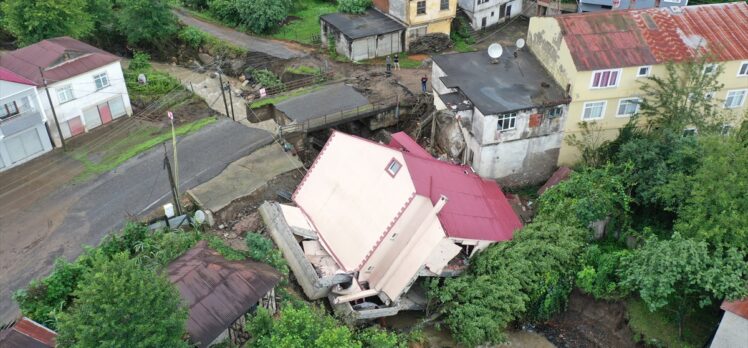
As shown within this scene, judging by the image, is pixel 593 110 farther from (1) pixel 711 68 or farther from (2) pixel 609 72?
(1) pixel 711 68

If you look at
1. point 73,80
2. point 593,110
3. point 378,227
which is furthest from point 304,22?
point 378,227

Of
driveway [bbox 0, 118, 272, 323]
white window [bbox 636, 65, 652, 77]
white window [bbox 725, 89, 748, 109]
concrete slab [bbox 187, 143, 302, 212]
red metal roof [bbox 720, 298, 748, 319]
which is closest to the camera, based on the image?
red metal roof [bbox 720, 298, 748, 319]

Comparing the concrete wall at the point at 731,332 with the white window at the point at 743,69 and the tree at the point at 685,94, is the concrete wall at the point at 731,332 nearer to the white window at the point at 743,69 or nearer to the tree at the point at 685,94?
the tree at the point at 685,94

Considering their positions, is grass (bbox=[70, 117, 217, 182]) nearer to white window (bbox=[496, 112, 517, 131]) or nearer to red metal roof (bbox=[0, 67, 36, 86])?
red metal roof (bbox=[0, 67, 36, 86])

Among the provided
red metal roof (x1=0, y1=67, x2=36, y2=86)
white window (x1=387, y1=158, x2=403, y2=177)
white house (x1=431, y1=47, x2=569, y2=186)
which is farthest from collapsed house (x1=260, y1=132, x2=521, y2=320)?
red metal roof (x1=0, y1=67, x2=36, y2=86)

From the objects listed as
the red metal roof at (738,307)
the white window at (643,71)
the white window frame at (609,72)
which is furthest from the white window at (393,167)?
the white window at (643,71)

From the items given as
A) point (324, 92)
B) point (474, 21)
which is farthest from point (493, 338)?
point (474, 21)
